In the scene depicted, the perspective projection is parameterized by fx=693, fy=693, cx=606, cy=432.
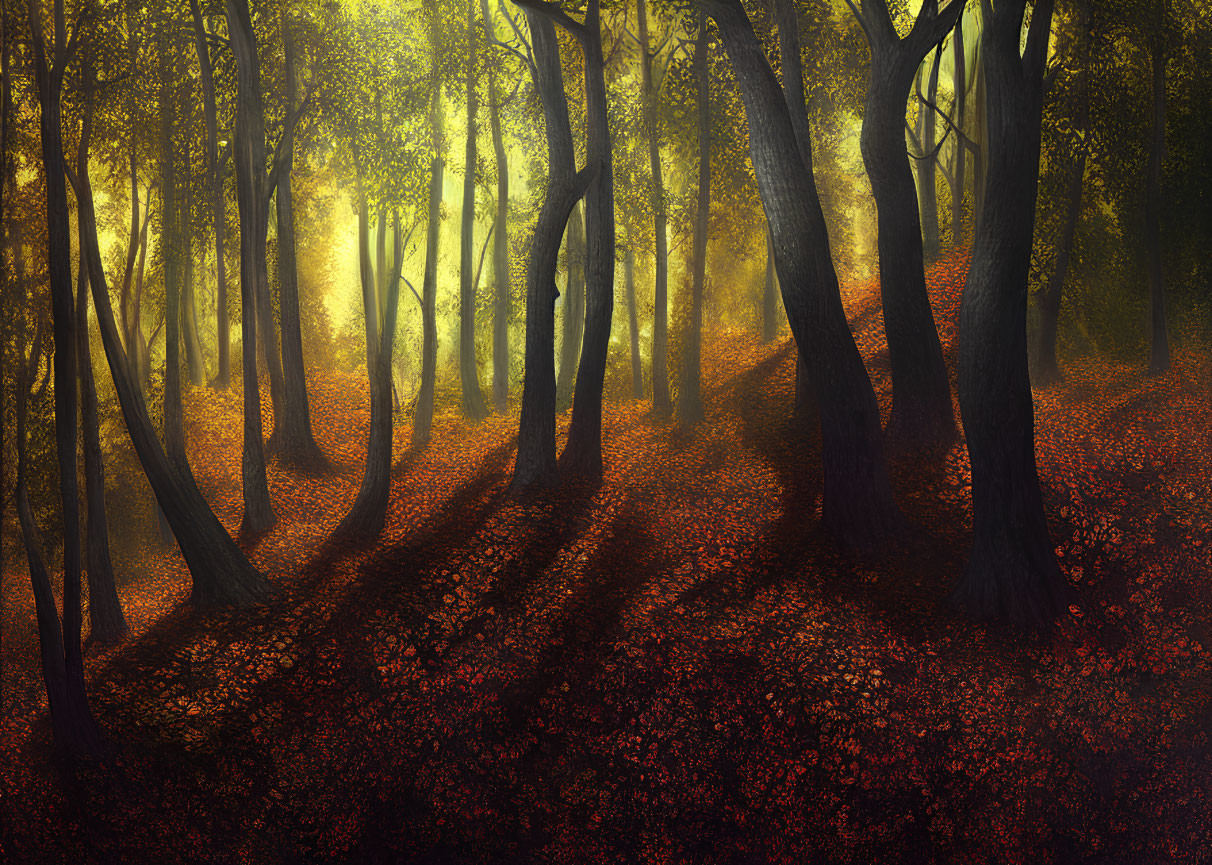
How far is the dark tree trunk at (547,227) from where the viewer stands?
Result: 14.0 feet

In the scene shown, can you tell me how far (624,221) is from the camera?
4.70 metres

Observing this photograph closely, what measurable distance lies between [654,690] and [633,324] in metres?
2.26

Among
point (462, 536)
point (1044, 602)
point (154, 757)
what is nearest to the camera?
point (154, 757)

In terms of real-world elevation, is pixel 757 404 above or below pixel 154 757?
above

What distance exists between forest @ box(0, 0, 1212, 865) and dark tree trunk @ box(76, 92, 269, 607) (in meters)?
0.02

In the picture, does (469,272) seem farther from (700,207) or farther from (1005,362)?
(1005,362)

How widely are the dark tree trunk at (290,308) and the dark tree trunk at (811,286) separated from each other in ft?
8.04

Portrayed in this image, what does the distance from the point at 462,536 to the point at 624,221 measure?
239 centimetres

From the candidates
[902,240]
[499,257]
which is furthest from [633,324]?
[902,240]

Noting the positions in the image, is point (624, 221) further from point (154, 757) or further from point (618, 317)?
point (154, 757)

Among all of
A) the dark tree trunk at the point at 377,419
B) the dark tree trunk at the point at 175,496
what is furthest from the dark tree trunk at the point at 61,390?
the dark tree trunk at the point at 377,419

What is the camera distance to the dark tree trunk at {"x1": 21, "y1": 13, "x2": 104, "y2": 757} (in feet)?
10.2

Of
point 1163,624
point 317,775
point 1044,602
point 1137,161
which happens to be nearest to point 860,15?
point 1137,161

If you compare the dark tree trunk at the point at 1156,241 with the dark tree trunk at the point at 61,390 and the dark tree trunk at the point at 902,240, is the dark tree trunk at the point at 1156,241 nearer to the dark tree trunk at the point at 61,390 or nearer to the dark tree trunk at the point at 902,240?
the dark tree trunk at the point at 902,240
